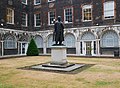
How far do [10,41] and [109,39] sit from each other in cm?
1338

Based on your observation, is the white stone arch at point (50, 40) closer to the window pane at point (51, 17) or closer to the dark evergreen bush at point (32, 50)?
the window pane at point (51, 17)

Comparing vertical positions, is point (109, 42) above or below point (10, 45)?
above

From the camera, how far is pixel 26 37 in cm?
2750

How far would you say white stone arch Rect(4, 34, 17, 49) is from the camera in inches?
921

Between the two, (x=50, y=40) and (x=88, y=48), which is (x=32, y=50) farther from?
(x=88, y=48)

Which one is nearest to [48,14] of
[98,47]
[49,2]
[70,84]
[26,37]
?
[49,2]

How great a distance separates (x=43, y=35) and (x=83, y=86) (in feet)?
70.6

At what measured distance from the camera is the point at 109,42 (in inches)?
901

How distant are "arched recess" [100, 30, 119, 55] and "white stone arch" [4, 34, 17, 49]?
12.1 metres

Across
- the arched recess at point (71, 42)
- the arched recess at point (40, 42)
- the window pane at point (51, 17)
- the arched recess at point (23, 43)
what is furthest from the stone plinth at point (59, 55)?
the arched recess at point (40, 42)

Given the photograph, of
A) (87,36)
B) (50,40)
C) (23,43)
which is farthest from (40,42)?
(87,36)

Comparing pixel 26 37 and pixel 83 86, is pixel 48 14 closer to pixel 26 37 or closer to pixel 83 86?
pixel 26 37

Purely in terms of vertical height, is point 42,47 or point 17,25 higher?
point 17,25

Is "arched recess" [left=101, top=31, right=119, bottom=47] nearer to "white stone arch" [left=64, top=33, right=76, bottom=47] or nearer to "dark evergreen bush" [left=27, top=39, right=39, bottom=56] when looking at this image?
"white stone arch" [left=64, top=33, right=76, bottom=47]
